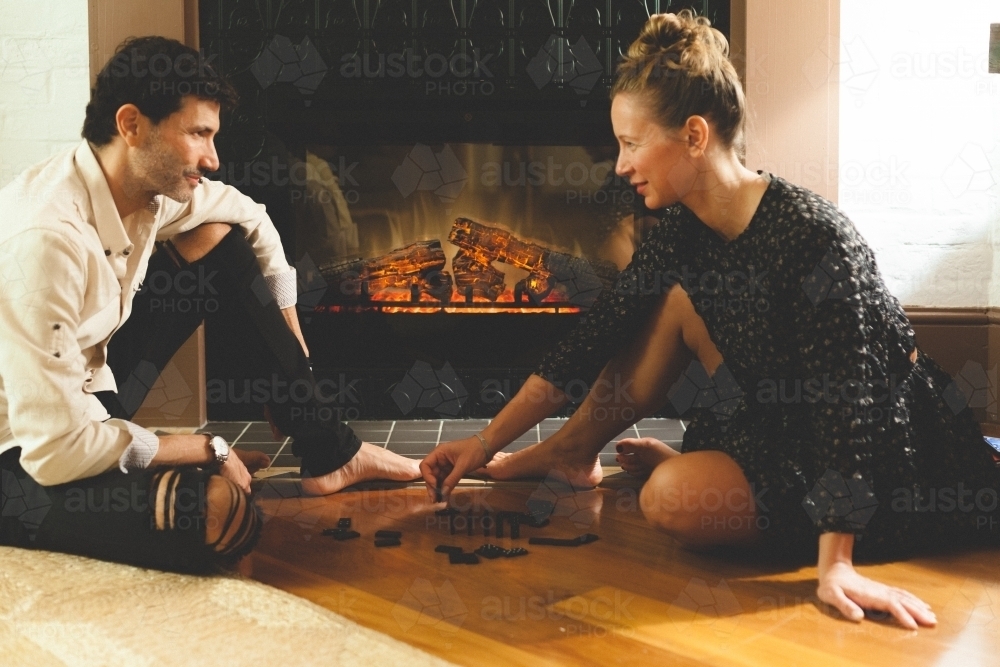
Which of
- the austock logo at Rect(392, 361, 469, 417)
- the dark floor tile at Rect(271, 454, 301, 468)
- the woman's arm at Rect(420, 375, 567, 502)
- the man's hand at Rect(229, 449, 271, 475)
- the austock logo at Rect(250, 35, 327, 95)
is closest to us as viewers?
the woman's arm at Rect(420, 375, 567, 502)

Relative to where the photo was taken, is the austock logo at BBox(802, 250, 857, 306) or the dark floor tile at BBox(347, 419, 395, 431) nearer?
the austock logo at BBox(802, 250, 857, 306)

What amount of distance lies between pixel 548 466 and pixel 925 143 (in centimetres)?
140

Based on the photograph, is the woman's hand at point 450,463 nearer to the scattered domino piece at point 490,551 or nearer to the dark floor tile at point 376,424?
the scattered domino piece at point 490,551

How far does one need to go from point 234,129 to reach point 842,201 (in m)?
1.61

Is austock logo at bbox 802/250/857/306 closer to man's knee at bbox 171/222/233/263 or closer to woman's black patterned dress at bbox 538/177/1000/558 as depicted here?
woman's black patterned dress at bbox 538/177/1000/558

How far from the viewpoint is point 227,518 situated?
1.48 meters

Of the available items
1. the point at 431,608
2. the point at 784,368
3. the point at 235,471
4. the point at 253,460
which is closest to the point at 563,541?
the point at 431,608

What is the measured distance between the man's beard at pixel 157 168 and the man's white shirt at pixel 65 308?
59 millimetres

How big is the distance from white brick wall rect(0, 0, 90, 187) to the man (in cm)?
94

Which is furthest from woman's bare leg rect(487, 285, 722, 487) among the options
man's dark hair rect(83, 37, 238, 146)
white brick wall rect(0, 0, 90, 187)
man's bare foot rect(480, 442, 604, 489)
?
white brick wall rect(0, 0, 90, 187)

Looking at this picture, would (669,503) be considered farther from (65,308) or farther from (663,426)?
(663,426)

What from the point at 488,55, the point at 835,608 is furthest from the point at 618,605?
the point at 488,55

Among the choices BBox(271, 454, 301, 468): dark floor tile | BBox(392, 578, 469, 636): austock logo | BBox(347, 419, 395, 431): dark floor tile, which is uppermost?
BBox(392, 578, 469, 636): austock logo

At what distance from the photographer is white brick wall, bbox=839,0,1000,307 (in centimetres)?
262
